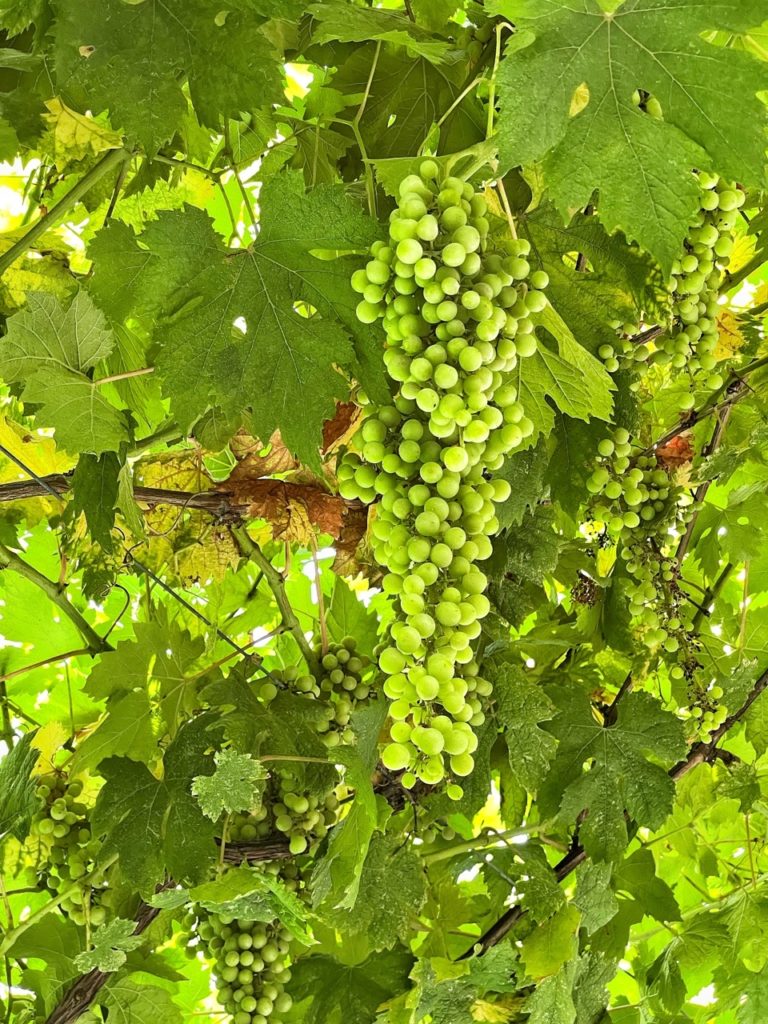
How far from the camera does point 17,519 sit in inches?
65.1

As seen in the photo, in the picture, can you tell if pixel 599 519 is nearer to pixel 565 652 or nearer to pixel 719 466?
pixel 719 466

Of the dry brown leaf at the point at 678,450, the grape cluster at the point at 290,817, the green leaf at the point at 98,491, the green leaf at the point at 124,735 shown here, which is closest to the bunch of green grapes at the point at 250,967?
the grape cluster at the point at 290,817

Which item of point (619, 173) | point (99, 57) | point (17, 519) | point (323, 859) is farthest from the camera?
point (17, 519)

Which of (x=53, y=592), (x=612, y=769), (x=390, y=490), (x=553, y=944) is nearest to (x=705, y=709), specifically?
(x=612, y=769)

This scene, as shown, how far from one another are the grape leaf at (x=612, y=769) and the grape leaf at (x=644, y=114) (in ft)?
2.63

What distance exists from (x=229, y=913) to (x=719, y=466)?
871 mm

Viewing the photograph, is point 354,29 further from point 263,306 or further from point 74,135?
point 74,135

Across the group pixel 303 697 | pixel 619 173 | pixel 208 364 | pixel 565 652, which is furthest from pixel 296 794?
pixel 619 173

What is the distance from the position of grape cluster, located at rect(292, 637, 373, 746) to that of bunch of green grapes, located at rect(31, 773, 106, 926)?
0.42 m

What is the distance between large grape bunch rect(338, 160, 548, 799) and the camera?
772mm

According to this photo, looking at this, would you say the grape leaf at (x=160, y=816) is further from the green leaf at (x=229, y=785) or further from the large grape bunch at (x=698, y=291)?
the large grape bunch at (x=698, y=291)

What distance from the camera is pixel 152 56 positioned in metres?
0.92

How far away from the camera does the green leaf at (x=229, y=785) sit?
3.81 feet

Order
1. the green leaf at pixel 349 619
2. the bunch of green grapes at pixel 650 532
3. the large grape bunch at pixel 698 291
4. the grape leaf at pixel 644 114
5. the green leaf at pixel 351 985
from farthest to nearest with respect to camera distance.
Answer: the green leaf at pixel 349 619 < the green leaf at pixel 351 985 < the bunch of green grapes at pixel 650 532 < the large grape bunch at pixel 698 291 < the grape leaf at pixel 644 114
